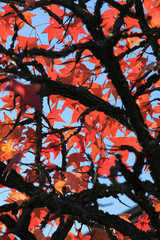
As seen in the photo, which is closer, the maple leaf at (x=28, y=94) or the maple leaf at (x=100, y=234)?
the maple leaf at (x=28, y=94)

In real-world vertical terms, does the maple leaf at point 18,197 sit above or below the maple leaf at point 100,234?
above

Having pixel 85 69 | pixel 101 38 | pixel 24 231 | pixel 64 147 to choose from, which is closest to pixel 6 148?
pixel 64 147

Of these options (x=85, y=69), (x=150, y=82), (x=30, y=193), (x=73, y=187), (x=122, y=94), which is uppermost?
(x=85, y=69)

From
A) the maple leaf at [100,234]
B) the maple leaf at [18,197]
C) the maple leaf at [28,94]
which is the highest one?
the maple leaf at [28,94]

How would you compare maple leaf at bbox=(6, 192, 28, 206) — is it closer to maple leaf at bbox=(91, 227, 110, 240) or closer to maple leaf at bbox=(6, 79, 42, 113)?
maple leaf at bbox=(91, 227, 110, 240)

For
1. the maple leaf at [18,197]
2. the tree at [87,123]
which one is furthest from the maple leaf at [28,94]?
the maple leaf at [18,197]

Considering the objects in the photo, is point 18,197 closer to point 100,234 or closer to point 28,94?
point 100,234

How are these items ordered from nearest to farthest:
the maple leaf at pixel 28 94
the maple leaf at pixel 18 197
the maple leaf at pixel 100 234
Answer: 1. the maple leaf at pixel 28 94
2. the maple leaf at pixel 18 197
3. the maple leaf at pixel 100 234

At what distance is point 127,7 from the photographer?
1.31 metres

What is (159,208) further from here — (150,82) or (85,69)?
(85,69)

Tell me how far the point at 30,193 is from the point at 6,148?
0.59 metres

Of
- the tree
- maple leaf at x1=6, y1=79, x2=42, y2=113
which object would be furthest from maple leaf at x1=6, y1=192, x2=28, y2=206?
maple leaf at x1=6, y1=79, x2=42, y2=113

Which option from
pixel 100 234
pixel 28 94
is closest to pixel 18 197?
pixel 100 234

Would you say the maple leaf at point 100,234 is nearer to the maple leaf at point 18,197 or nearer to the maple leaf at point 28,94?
the maple leaf at point 18,197
